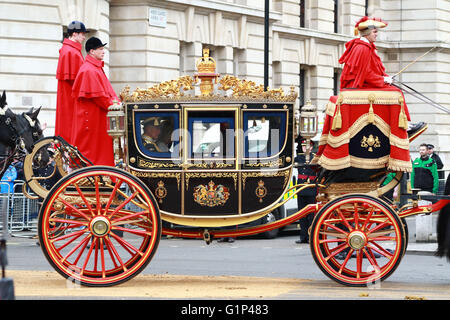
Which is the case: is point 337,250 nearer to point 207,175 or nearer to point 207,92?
point 207,175

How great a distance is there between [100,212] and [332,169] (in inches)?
102

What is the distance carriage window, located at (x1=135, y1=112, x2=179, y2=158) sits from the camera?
1208cm

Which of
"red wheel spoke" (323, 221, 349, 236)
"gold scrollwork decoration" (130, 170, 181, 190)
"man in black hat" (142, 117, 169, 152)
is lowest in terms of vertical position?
"red wheel spoke" (323, 221, 349, 236)

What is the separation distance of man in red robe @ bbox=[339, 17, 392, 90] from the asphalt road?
2.28 meters

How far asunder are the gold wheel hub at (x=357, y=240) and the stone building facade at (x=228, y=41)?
15581 mm

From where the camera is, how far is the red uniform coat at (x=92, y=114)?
12.6 m

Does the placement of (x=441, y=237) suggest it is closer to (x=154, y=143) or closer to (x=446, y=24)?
(x=154, y=143)

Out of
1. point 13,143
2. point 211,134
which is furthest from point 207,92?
point 13,143

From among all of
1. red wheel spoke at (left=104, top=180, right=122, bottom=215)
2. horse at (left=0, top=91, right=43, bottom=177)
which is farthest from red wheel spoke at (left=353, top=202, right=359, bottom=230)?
horse at (left=0, top=91, right=43, bottom=177)

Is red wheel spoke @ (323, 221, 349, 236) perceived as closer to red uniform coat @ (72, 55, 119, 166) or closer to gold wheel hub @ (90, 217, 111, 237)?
gold wheel hub @ (90, 217, 111, 237)

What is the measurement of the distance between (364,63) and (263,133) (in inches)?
54.4

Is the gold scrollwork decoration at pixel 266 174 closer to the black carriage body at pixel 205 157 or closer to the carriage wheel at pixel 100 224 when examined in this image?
the black carriage body at pixel 205 157

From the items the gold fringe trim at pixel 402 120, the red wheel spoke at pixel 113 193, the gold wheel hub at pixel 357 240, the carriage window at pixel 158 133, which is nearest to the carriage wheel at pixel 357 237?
the gold wheel hub at pixel 357 240

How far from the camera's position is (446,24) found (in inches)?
1863
